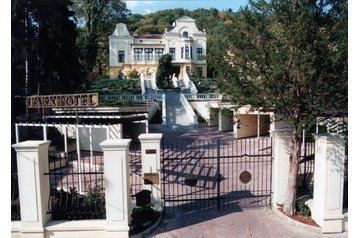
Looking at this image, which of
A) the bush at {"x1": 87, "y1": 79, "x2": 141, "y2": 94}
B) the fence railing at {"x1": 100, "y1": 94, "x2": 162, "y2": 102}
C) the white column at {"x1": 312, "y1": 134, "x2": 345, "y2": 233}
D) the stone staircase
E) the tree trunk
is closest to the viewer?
the white column at {"x1": 312, "y1": 134, "x2": 345, "y2": 233}

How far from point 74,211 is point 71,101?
5.66m

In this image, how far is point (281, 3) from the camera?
6.31 m

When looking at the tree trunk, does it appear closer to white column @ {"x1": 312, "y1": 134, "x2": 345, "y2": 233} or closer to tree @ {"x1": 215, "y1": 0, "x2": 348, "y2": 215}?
tree @ {"x1": 215, "y1": 0, "x2": 348, "y2": 215}

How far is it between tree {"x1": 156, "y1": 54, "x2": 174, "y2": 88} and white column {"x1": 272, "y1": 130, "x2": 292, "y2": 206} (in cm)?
2752

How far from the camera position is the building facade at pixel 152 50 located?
45.1 m

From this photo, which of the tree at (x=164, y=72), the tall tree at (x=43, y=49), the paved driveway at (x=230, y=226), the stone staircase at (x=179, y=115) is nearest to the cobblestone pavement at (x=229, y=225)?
the paved driveway at (x=230, y=226)

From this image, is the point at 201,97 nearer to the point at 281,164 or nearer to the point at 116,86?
the point at 116,86

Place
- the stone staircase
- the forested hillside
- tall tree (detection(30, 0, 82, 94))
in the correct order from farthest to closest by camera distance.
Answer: the forested hillside < the stone staircase < tall tree (detection(30, 0, 82, 94))

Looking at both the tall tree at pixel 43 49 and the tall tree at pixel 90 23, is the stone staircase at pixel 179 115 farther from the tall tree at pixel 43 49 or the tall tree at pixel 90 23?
the tall tree at pixel 90 23

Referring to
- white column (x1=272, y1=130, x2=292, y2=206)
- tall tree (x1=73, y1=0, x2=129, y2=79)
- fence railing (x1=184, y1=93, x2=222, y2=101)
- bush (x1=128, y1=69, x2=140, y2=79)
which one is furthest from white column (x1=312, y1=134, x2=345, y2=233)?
bush (x1=128, y1=69, x2=140, y2=79)

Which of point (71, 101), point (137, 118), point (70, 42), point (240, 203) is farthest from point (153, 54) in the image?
point (240, 203)

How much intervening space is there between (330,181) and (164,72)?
1156 inches

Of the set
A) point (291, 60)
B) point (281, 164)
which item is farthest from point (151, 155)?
point (291, 60)

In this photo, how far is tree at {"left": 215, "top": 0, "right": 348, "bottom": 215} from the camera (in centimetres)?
593
